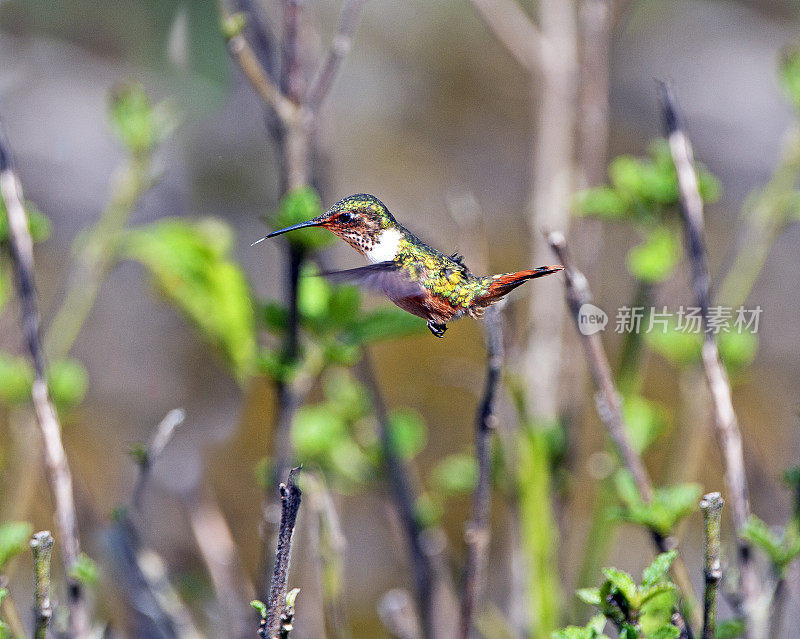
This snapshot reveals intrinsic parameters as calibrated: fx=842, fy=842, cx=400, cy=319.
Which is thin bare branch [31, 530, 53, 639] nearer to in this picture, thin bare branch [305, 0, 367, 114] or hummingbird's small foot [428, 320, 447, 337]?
hummingbird's small foot [428, 320, 447, 337]

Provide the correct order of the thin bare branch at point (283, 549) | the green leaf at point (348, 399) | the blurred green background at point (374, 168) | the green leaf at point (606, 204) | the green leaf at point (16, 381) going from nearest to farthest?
the thin bare branch at point (283, 549)
the green leaf at point (606, 204)
the green leaf at point (16, 381)
the green leaf at point (348, 399)
the blurred green background at point (374, 168)

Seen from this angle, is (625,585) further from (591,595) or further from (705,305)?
(705,305)

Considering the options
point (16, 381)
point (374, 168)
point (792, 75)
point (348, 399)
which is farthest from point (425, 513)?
point (374, 168)

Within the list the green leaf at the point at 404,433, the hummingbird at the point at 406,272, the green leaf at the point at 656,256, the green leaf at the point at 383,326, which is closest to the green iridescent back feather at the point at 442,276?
the hummingbird at the point at 406,272

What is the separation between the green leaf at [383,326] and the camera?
51 centimetres

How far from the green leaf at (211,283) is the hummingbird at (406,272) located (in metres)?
0.31

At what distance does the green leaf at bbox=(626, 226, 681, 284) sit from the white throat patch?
25cm

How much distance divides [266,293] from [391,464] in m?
1.12

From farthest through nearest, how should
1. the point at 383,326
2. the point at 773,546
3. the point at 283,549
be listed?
the point at 383,326 → the point at 773,546 → the point at 283,549

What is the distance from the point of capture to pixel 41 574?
333 mm

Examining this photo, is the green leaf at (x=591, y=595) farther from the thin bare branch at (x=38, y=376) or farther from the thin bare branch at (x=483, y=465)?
the thin bare branch at (x=38, y=376)

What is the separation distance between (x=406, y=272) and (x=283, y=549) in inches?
4.8

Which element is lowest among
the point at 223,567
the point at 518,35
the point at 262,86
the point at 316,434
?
the point at 223,567

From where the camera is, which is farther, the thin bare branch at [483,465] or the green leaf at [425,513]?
the green leaf at [425,513]
